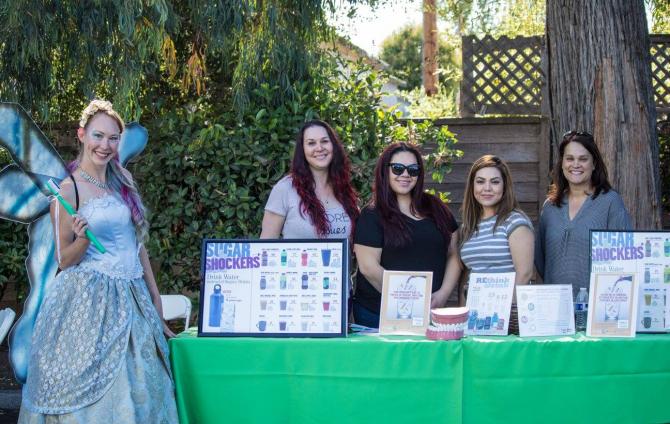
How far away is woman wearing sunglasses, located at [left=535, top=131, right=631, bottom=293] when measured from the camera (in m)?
4.23

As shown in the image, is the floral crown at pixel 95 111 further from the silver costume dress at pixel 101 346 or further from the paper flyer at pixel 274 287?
the paper flyer at pixel 274 287

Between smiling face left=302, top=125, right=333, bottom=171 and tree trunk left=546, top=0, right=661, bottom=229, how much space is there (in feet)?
5.17

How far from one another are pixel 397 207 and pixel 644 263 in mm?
1092

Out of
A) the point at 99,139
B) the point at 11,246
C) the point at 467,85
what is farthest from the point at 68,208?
the point at 467,85

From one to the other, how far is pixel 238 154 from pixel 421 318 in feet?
7.21

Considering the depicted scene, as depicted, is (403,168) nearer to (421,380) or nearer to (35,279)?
(421,380)

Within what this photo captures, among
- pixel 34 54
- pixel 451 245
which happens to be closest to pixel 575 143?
pixel 451 245

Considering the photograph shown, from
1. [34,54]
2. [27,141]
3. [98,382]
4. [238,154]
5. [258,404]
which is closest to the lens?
[98,382]

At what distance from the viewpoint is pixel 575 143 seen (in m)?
4.30

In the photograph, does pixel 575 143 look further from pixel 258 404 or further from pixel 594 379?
pixel 258 404

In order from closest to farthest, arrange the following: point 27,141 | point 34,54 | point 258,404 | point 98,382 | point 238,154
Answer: point 98,382
point 258,404
point 27,141
point 34,54
point 238,154

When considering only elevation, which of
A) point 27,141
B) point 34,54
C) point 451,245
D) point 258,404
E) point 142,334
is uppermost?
point 34,54

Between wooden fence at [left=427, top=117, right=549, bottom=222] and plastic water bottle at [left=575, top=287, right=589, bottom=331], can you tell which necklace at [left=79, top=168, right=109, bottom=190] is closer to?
plastic water bottle at [left=575, top=287, right=589, bottom=331]

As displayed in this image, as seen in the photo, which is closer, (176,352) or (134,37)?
(176,352)
